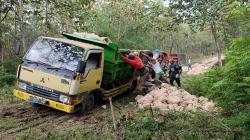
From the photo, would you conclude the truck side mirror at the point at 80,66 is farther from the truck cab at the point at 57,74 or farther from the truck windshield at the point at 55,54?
the truck windshield at the point at 55,54

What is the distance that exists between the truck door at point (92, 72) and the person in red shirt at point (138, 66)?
2.15 m

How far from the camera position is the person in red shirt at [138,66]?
52.0 feet

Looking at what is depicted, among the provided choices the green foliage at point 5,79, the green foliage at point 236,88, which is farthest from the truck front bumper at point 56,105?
the green foliage at point 5,79

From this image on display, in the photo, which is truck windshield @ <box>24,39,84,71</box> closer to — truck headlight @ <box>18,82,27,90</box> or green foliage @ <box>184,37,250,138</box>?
truck headlight @ <box>18,82,27,90</box>

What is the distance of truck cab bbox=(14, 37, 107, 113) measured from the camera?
1168 centimetres

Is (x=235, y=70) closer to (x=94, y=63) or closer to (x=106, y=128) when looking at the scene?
(x=106, y=128)

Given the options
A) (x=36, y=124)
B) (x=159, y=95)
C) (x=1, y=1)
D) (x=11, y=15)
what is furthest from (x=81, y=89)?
(x=11, y=15)

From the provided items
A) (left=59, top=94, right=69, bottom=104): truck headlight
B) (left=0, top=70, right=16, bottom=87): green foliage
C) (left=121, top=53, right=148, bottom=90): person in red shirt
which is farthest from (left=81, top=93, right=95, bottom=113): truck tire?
(left=0, top=70, right=16, bottom=87): green foliage

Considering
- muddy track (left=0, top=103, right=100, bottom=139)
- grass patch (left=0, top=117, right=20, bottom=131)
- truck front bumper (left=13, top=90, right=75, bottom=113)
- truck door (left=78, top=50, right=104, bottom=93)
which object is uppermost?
truck door (left=78, top=50, right=104, bottom=93)

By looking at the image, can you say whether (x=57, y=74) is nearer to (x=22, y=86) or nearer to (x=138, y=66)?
(x=22, y=86)

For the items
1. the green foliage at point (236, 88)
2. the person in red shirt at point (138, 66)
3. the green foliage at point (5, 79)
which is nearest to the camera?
the green foliage at point (236, 88)

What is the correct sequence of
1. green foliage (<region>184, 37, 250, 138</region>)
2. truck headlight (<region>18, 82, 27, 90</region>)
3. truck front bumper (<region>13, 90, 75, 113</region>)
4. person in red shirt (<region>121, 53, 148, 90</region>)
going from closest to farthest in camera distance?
1. green foliage (<region>184, 37, 250, 138</region>)
2. truck front bumper (<region>13, 90, 75, 113</region>)
3. truck headlight (<region>18, 82, 27, 90</region>)
4. person in red shirt (<region>121, 53, 148, 90</region>)

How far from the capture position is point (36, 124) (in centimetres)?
1109

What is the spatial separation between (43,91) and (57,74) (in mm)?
633
